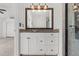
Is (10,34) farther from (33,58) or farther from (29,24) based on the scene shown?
(33,58)

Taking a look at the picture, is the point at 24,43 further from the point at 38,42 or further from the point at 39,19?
the point at 39,19

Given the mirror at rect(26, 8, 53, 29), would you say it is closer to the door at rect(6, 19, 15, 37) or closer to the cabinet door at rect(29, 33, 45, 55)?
the cabinet door at rect(29, 33, 45, 55)

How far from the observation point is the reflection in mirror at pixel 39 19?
5.34 metres

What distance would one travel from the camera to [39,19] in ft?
17.5

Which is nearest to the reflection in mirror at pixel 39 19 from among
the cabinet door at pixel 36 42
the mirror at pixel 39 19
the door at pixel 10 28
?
the mirror at pixel 39 19

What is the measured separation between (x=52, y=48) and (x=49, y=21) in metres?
1.11

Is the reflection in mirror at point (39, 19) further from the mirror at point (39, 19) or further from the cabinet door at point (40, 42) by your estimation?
the cabinet door at point (40, 42)

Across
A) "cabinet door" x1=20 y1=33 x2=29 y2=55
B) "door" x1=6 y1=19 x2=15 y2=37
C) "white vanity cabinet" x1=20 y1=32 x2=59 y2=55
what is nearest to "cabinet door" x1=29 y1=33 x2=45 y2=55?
"white vanity cabinet" x1=20 y1=32 x2=59 y2=55

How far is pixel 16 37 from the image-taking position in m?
4.57

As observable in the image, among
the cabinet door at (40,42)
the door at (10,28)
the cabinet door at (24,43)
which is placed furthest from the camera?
the cabinet door at (24,43)

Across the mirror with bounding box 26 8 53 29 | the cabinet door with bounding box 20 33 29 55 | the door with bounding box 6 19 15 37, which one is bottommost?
the cabinet door with bounding box 20 33 29 55

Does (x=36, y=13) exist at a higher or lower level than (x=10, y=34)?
higher

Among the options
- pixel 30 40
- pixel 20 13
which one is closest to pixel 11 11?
pixel 20 13

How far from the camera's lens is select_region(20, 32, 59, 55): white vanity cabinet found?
4824mm
